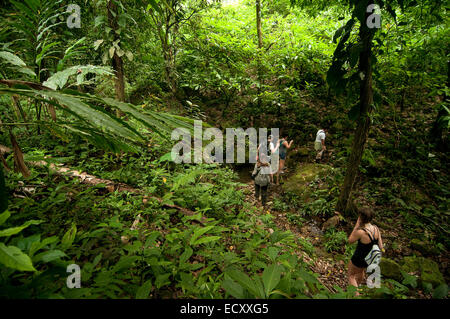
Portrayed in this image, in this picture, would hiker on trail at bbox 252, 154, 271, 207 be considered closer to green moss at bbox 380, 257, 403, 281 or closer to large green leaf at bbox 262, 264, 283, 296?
green moss at bbox 380, 257, 403, 281

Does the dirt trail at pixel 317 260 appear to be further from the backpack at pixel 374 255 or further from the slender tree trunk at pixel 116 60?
the slender tree trunk at pixel 116 60

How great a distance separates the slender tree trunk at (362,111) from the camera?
3.17 meters

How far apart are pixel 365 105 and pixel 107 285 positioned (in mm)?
4289

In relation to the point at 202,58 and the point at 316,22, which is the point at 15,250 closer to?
the point at 202,58

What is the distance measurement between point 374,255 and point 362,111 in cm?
238

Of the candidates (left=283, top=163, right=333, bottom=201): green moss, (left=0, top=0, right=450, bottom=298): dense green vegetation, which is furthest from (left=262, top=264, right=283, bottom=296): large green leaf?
(left=283, top=163, right=333, bottom=201): green moss

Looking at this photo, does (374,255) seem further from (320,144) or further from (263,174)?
(320,144)

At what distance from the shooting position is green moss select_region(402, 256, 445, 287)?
10.9ft

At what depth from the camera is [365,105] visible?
3.57m

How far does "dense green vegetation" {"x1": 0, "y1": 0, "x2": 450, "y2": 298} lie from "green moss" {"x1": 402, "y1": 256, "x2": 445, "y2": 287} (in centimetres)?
4

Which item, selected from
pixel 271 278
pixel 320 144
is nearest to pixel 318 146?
pixel 320 144

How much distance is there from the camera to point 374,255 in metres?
2.62

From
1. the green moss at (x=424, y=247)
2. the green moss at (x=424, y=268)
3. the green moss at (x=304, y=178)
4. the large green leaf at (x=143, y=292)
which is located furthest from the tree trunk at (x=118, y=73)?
the green moss at (x=424, y=247)
